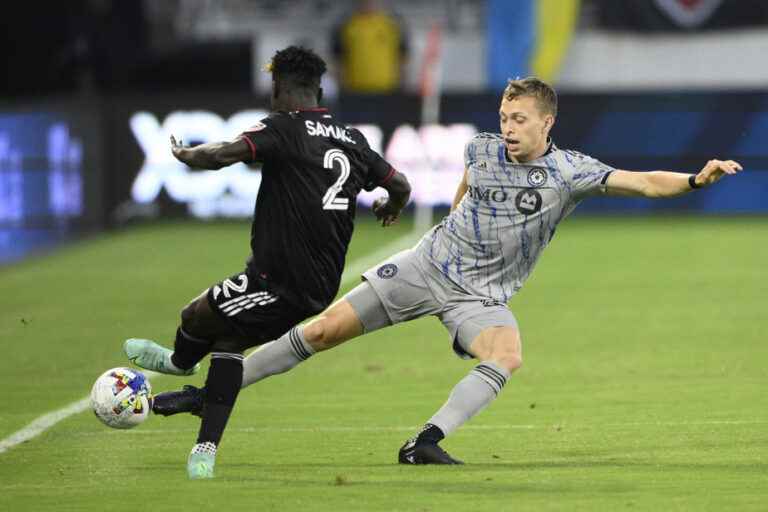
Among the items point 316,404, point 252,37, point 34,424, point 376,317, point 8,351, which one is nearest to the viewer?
point 376,317

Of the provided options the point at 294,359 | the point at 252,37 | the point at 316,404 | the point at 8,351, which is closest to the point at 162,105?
the point at 252,37

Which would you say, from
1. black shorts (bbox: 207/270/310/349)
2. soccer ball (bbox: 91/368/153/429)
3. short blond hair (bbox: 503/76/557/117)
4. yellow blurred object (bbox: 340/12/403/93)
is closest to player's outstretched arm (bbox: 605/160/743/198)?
short blond hair (bbox: 503/76/557/117)

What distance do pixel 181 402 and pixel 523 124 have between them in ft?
6.82

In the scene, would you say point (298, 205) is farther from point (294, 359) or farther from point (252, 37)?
point (252, 37)

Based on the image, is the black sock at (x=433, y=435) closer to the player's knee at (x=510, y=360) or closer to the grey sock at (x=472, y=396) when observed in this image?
the grey sock at (x=472, y=396)

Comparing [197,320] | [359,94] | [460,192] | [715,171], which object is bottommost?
[359,94]

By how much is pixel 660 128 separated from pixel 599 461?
16580 millimetres

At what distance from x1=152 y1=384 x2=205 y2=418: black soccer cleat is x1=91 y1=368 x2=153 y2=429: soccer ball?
0.06 meters

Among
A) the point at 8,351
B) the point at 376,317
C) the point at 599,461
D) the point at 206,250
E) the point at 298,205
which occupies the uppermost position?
the point at 298,205

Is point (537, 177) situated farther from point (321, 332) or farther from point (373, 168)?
point (321, 332)

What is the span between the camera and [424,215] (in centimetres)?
2330

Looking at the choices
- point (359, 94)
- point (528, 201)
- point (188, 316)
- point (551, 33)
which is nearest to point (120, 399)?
point (188, 316)

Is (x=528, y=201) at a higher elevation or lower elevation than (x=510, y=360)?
higher

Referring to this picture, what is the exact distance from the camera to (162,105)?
23.6 meters
